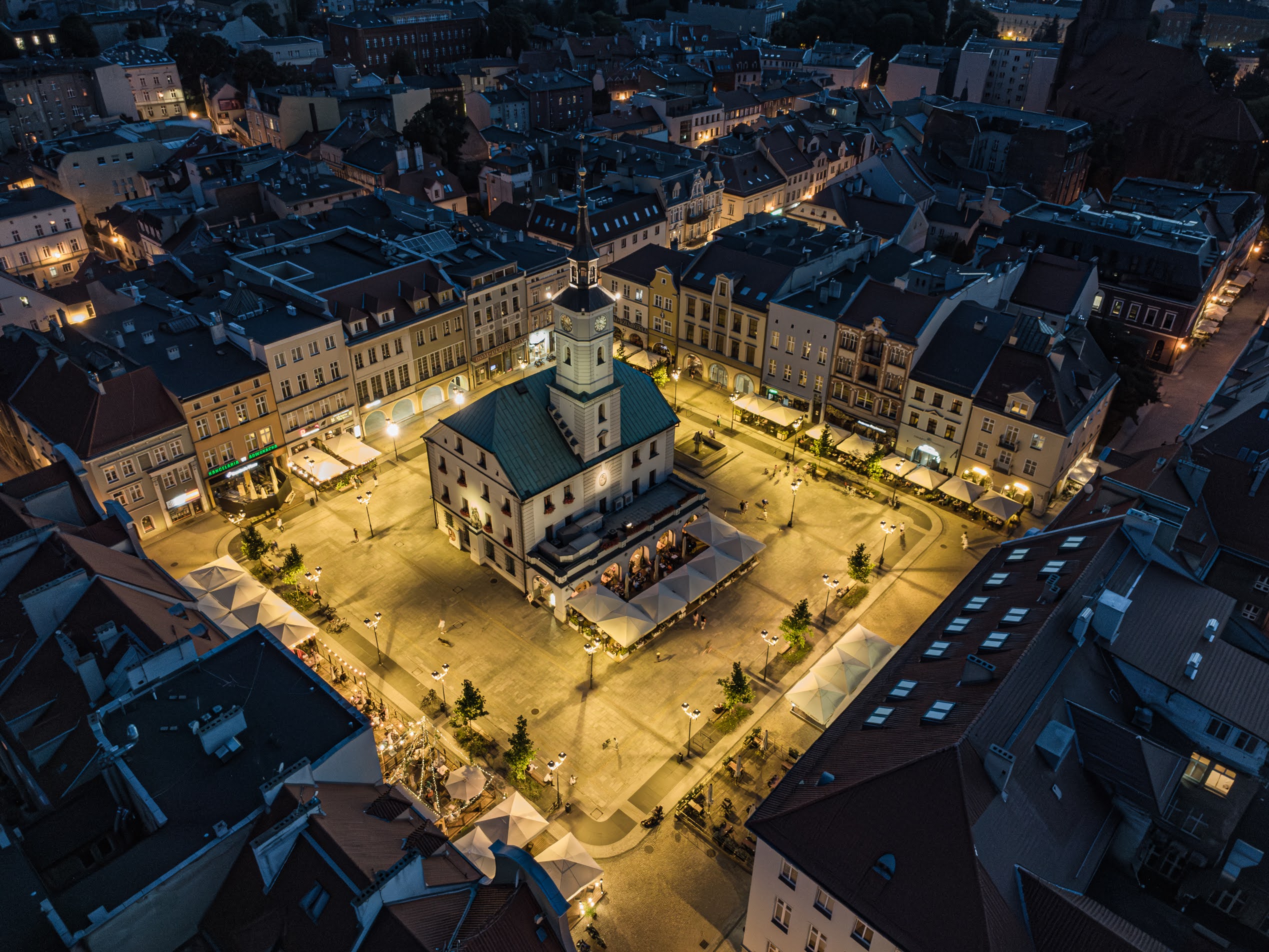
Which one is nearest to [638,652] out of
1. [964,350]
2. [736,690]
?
[736,690]

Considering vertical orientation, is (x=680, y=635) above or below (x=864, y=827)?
below

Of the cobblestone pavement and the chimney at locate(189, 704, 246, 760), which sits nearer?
the chimney at locate(189, 704, 246, 760)

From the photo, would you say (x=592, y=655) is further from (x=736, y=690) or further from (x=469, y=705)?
(x=736, y=690)

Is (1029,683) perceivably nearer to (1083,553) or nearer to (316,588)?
(1083,553)

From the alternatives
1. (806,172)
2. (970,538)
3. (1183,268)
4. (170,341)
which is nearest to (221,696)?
(170,341)

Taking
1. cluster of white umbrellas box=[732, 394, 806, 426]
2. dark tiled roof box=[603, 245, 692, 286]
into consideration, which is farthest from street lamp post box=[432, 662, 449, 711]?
dark tiled roof box=[603, 245, 692, 286]

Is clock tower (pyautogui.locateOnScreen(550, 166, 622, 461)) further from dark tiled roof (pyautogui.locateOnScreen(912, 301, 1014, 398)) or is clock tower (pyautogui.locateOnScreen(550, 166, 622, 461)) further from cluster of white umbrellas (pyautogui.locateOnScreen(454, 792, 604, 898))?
dark tiled roof (pyautogui.locateOnScreen(912, 301, 1014, 398))
